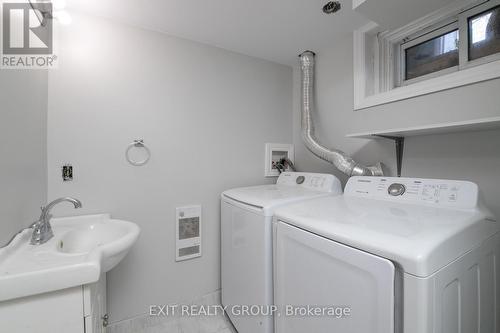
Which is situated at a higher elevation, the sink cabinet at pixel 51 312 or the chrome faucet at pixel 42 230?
the chrome faucet at pixel 42 230

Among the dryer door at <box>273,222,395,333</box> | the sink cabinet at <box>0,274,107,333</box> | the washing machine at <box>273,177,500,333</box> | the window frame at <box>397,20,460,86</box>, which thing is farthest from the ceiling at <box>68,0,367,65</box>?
the sink cabinet at <box>0,274,107,333</box>

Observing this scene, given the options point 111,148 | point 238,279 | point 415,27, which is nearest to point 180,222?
point 238,279

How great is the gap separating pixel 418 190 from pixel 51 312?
1.68 m

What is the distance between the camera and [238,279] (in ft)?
4.49

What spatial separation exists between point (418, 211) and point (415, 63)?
1131 millimetres

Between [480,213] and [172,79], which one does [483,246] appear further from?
[172,79]

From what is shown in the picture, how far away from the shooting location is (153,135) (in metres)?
1.55

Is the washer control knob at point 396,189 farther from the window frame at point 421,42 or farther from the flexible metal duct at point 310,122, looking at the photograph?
the window frame at point 421,42

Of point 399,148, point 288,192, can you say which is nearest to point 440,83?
point 399,148

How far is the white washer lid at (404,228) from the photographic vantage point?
0.57m

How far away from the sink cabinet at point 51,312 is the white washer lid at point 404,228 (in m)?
0.87

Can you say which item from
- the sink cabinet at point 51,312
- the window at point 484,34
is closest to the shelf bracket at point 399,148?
the window at point 484,34

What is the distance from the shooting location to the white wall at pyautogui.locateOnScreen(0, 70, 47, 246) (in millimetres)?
902

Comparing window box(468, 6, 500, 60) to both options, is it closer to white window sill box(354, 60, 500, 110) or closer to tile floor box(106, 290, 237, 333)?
Result: white window sill box(354, 60, 500, 110)
